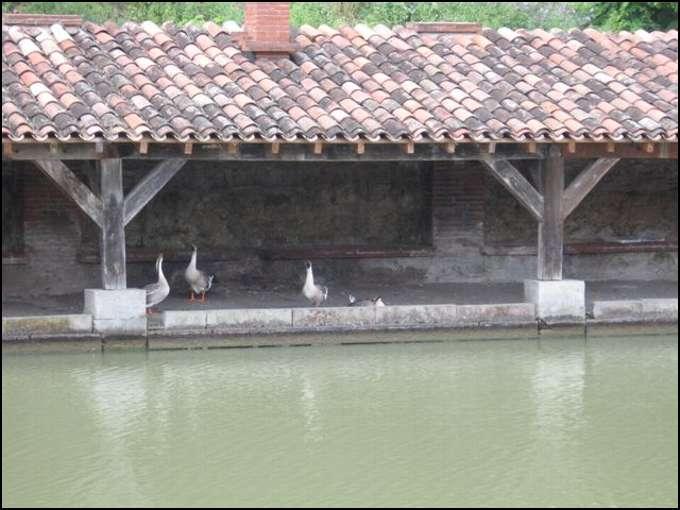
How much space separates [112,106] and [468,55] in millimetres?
4561

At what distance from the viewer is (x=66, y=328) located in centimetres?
1204

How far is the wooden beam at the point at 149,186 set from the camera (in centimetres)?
1239

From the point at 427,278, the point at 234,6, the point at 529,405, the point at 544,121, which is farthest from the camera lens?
the point at 234,6

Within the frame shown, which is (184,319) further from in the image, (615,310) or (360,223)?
(615,310)

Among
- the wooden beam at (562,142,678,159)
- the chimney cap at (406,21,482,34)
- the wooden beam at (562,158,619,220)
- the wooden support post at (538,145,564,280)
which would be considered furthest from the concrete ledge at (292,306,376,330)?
the chimney cap at (406,21,482,34)

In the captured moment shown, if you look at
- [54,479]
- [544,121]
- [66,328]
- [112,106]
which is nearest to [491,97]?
[544,121]

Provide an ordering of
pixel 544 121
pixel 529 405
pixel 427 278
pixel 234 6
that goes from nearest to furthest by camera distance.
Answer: pixel 529 405
pixel 544 121
pixel 427 278
pixel 234 6

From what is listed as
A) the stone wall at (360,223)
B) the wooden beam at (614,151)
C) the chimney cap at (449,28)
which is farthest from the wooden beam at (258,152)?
the chimney cap at (449,28)

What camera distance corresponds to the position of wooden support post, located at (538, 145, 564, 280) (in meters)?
13.3

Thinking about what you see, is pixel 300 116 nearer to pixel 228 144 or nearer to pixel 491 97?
pixel 228 144

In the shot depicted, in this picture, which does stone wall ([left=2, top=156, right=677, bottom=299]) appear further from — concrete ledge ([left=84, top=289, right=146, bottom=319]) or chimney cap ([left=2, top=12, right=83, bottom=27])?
concrete ledge ([left=84, top=289, right=146, bottom=319])

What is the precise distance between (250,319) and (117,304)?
1.34 metres

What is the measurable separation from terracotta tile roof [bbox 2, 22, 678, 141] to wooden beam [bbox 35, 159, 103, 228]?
21.4 inches

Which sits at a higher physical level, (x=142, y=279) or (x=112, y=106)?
(x=112, y=106)
